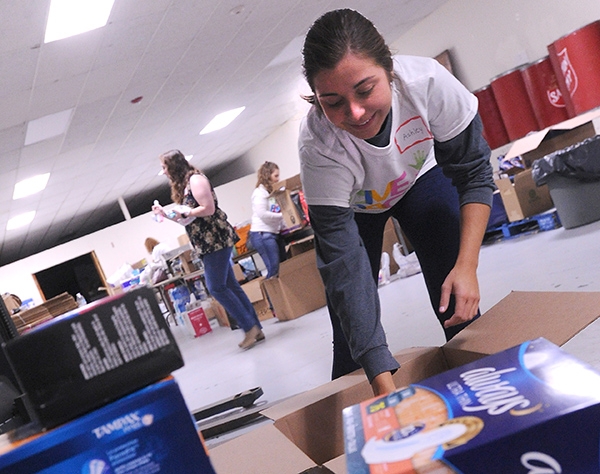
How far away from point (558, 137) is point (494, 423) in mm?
4964

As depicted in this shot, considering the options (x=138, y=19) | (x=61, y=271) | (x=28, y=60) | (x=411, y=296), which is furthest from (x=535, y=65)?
(x=61, y=271)

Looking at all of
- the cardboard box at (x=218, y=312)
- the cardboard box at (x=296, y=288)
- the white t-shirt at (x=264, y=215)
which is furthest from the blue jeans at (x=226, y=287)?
the cardboard box at (x=218, y=312)

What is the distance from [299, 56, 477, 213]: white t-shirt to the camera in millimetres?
1255

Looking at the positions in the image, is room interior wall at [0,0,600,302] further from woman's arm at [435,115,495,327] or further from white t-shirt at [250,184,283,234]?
woman's arm at [435,115,495,327]

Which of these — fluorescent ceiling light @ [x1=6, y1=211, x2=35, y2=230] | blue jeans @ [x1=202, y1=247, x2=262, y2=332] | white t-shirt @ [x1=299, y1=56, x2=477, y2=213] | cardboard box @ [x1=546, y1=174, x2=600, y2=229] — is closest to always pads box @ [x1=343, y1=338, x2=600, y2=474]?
white t-shirt @ [x1=299, y1=56, x2=477, y2=213]

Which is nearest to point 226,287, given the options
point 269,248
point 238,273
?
point 269,248

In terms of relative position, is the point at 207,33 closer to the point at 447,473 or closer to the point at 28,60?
the point at 28,60

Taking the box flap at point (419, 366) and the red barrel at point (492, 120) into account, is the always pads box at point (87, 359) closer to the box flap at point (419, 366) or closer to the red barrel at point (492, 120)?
the box flap at point (419, 366)

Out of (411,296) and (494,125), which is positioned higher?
(494,125)

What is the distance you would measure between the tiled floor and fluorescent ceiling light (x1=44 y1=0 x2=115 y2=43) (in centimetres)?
257

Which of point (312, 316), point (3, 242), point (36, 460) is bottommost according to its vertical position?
point (312, 316)

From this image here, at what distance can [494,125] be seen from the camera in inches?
269

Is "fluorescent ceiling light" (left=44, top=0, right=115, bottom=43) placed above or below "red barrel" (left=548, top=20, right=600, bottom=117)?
above

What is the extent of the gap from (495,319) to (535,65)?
5458mm
